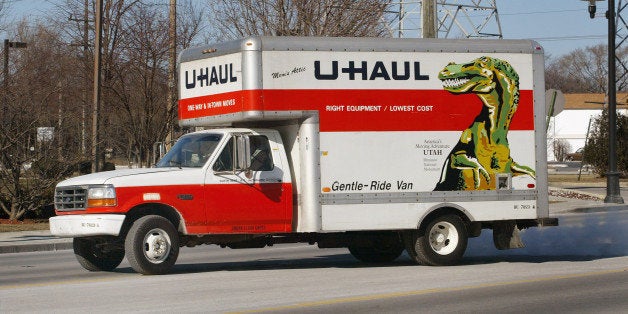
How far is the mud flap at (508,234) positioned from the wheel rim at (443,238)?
843 mm

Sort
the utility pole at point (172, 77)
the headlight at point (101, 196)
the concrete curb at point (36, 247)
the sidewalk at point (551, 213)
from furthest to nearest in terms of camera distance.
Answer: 1. the utility pole at point (172, 77)
2. the sidewalk at point (551, 213)
3. the concrete curb at point (36, 247)
4. the headlight at point (101, 196)

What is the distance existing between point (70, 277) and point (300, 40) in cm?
456

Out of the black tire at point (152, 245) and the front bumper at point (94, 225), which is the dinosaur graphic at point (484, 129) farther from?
the front bumper at point (94, 225)

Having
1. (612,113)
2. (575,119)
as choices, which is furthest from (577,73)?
(612,113)

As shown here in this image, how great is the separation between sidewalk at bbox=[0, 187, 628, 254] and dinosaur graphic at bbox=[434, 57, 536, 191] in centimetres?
974

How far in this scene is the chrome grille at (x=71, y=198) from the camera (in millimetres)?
14767

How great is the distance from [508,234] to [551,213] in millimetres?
14460

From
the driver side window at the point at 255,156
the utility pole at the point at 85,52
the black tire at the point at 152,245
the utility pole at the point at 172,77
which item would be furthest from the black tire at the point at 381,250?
the utility pole at the point at 85,52

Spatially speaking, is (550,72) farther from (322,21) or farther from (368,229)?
(368,229)

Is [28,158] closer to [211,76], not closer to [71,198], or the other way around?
[211,76]

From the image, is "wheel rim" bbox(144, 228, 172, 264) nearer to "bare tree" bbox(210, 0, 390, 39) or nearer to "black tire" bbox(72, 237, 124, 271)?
"black tire" bbox(72, 237, 124, 271)

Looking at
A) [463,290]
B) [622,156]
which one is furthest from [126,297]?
[622,156]

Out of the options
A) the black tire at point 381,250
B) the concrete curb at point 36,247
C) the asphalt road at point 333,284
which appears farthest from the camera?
the concrete curb at point 36,247

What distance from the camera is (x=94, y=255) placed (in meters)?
15.8
